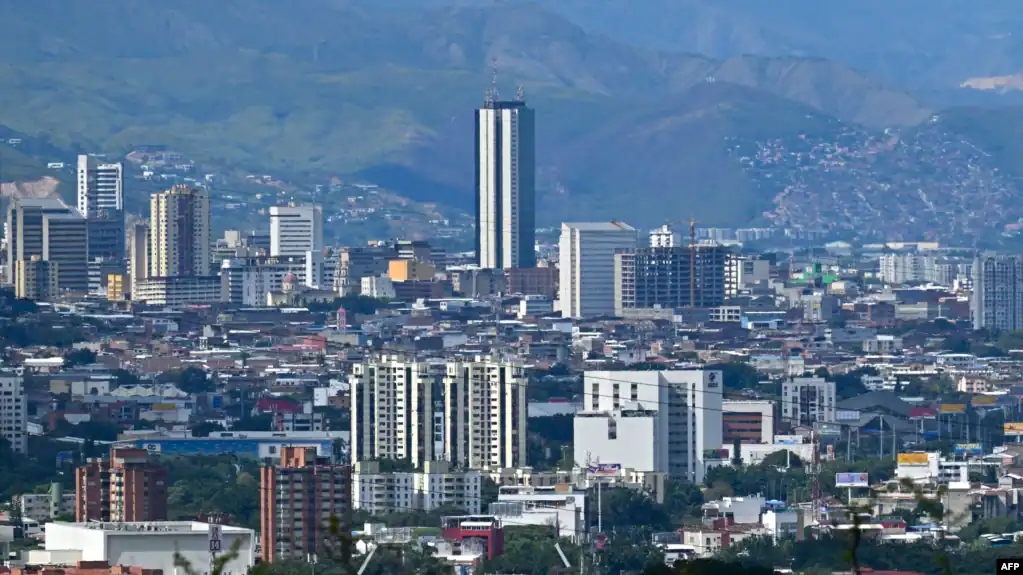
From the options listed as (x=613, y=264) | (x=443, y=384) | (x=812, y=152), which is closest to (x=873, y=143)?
(x=812, y=152)

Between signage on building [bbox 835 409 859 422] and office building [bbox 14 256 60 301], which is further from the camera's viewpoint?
office building [bbox 14 256 60 301]

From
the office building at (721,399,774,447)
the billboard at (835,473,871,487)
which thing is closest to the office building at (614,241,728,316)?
the office building at (721,399,774,447)

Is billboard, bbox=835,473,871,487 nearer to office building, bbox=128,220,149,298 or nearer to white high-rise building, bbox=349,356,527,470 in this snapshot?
white high-rise building, bbox=349,356,527,470

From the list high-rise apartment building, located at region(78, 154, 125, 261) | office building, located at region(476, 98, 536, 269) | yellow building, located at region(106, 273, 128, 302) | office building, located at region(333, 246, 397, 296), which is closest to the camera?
yellow building, located at region(106, 273, 128, 302)

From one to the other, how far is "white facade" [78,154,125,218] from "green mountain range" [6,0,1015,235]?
554 inches

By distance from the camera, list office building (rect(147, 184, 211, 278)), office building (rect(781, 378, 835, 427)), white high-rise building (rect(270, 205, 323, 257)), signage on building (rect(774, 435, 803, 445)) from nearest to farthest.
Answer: signage on building (rect(774, 435, 803, 445)), office building (rect(781, 378, 835, 427)), office building (rect(147, 184, 211, 278)), white high-rise building (rect(270, 205, 323, 257))

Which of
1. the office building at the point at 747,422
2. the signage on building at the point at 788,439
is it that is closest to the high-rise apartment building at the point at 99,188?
the office building at the point at 747,422

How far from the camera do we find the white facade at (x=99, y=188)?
333 feet

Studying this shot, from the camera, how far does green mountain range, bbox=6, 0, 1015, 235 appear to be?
126 m

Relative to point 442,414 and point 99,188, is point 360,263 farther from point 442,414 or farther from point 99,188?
point 442,414

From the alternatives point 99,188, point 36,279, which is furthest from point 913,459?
point 99,188

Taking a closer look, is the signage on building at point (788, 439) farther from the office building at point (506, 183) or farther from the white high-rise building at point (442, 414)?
the office building at point (506, 183)

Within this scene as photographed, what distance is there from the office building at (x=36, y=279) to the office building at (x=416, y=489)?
4087 cm

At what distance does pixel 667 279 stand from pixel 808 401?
108ft
